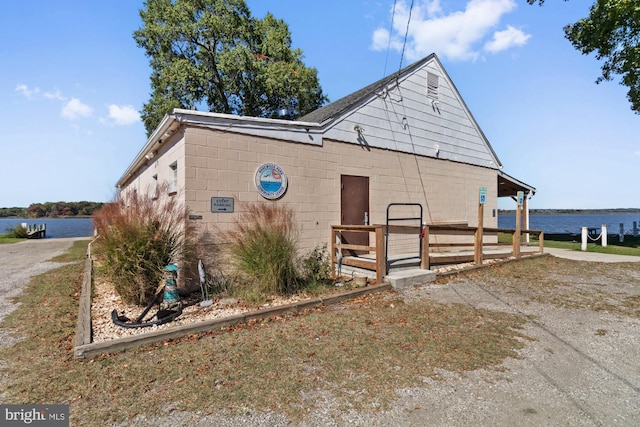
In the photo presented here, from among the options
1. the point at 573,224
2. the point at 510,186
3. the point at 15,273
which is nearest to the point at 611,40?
the point at 510,186

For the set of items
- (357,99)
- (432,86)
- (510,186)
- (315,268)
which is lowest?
(315,268)

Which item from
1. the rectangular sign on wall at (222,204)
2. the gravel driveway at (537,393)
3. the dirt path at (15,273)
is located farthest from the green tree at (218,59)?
the gravel driveway at (537,393)

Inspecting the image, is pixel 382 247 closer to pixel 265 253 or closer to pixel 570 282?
pixel 265 253

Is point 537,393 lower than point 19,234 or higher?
lower

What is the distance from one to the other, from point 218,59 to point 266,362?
19.2 meters

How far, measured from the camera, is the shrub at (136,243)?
180 inches

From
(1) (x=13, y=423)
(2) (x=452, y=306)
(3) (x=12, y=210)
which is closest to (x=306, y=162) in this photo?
(2) (x=452, y=306)

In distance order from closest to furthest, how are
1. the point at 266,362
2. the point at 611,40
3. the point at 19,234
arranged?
the point at 266,362, the point at 611,40, the point at 19,234

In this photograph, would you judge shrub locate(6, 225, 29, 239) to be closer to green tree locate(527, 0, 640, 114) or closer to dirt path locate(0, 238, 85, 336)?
dirt path locate(0, 238, 85, 336)

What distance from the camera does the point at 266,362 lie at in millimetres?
3260

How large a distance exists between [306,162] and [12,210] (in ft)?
297

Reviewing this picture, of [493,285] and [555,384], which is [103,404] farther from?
[493,285]

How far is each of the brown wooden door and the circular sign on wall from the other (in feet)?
5.83

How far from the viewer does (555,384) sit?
2824mm
